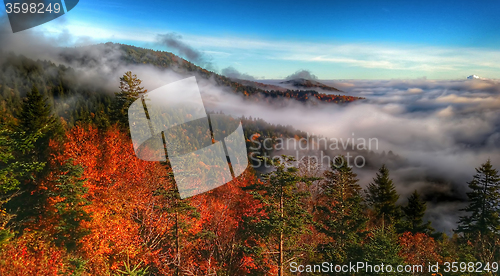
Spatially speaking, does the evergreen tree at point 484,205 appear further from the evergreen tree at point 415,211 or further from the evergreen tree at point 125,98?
the evergreen tree at point 125,98

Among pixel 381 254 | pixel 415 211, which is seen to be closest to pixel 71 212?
pixel 381 254

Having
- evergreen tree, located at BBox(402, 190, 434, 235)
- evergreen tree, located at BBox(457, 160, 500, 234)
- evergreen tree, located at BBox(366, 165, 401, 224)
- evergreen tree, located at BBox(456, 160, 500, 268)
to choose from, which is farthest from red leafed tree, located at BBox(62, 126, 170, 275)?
evergreen tree, located at BBox(457, 160, 500, 234)

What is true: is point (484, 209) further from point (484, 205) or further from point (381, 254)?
point (381, 254)

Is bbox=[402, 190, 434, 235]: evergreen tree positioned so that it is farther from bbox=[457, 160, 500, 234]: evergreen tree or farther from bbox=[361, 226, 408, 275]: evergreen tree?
bbox=[361, 226, 408, 275]: evergreen tree

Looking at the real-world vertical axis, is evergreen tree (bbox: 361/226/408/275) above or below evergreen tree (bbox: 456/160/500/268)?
above

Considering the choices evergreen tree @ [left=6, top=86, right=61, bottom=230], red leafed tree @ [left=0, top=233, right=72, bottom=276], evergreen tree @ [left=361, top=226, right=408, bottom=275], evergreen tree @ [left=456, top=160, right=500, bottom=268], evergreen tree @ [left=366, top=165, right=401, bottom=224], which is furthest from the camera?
evergreen tree @ [left=366, top=165, right=401, bottom=224]

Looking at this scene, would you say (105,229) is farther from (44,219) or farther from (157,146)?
(157,146)

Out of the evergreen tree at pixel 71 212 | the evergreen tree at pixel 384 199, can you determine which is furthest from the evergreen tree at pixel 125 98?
the evergreen tree at pixel 384 199
